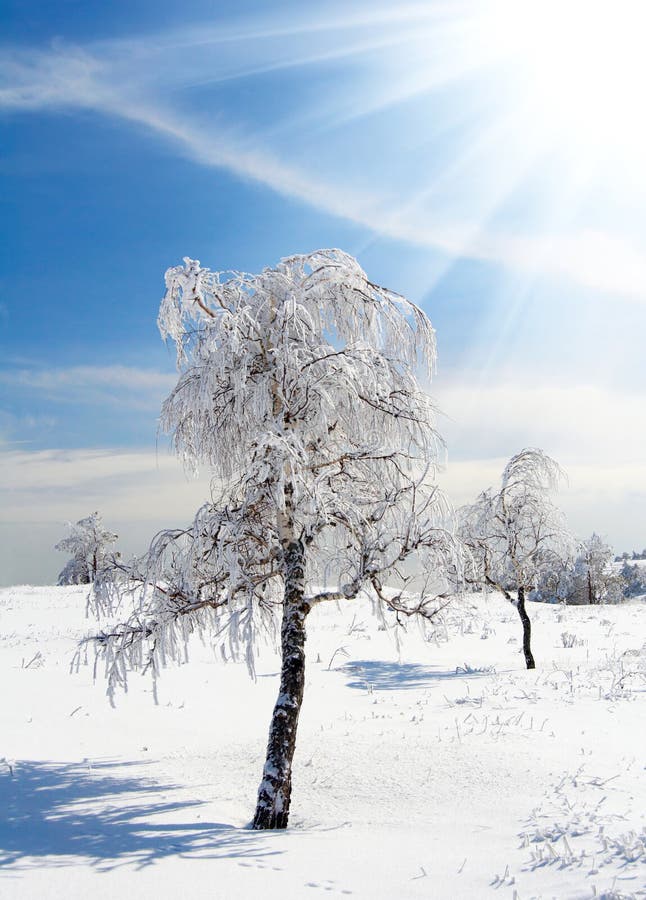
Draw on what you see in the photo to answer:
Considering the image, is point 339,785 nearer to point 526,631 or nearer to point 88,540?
point 526,631

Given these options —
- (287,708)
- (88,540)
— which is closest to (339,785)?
(287,708)

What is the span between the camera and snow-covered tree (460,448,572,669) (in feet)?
54.3

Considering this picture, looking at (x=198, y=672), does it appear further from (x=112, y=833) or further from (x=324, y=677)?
(x=112, y=833)

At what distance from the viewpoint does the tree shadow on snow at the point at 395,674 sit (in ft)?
47.4

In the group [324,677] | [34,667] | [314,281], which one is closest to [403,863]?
[314,281]

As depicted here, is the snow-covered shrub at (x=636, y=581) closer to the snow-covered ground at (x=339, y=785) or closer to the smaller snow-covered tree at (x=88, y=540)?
the smaller snow-covered tree at (x=88, y=540)

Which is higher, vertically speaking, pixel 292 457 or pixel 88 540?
pixel 88 540

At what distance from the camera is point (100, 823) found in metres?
6.21

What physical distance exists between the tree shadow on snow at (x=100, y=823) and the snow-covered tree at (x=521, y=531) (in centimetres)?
1102

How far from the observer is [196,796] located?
728cm

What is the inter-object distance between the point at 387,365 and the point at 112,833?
5415 millimetres

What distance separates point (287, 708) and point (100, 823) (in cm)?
210

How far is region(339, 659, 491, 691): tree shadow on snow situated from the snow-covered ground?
5.3 inches

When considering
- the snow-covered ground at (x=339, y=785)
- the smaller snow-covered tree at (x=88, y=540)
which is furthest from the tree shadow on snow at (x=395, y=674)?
the smaller snow-covered tree at (x=88, y=540)
